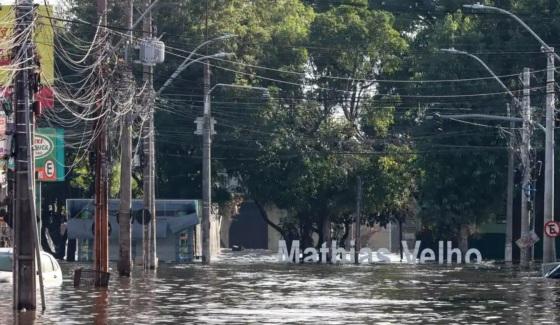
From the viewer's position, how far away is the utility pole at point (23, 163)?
94.4ft

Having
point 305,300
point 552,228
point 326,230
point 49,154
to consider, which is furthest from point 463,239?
point 305,300

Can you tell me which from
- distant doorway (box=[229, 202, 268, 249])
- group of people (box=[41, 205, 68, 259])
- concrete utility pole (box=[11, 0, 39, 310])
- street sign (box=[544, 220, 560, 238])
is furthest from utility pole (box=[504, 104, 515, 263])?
distant doorway (box=[229, 202, 268, 249])

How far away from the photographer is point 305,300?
121 feet

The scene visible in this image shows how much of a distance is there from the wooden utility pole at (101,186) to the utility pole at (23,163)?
1128cm

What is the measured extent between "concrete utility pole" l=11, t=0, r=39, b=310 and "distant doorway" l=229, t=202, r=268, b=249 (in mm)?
91246

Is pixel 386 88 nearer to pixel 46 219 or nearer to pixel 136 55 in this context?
pixel 46 219

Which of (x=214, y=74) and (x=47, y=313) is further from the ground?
(x=214, y=74)

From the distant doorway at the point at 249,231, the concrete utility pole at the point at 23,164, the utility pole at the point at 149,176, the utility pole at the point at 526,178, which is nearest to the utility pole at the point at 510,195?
the utility pole at the point at 526,178

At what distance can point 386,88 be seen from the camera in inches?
3305

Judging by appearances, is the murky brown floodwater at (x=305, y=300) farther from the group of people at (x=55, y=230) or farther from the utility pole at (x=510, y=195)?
the group of people at (x=55, y=230)

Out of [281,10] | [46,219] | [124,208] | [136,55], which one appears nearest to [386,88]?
[281,10]

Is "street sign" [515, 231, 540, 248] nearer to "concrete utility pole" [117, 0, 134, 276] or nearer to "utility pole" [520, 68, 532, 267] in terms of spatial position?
"utility pole" [520, 68, 532, 267]

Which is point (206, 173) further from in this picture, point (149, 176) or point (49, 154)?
point (49, 154)

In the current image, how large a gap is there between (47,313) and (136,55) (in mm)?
29042
